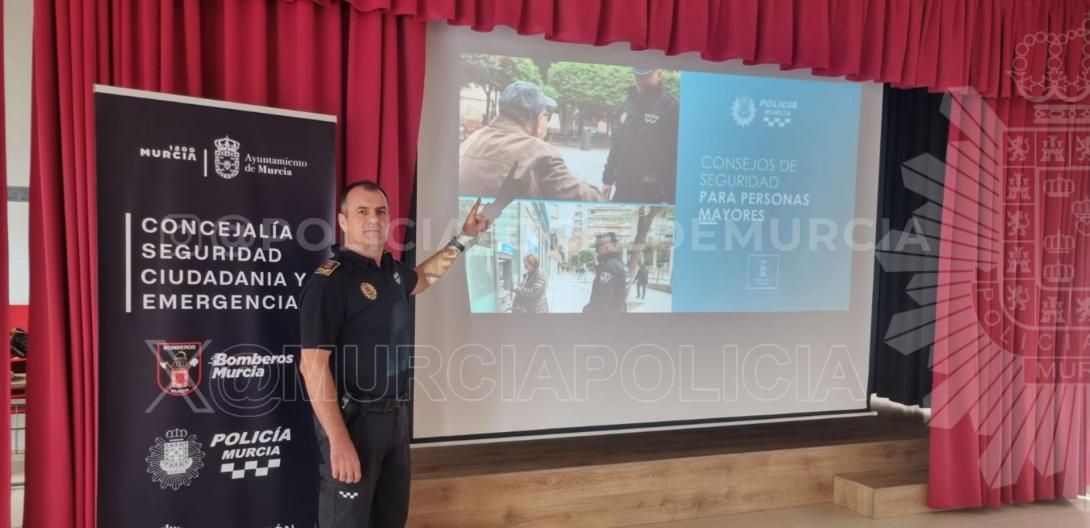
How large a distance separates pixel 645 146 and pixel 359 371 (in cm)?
189

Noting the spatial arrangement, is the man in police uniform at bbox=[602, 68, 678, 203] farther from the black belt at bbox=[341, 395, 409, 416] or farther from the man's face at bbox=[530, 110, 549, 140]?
the black belt at bbox=[341, 395, 409, 416]

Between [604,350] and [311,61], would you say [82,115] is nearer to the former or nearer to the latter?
[311,61]

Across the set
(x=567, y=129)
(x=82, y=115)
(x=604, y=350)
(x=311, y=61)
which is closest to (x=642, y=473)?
(x=604, y=350)

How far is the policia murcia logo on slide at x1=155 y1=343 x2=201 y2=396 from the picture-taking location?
2.28m

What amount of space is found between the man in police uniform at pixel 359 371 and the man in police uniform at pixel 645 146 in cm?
144

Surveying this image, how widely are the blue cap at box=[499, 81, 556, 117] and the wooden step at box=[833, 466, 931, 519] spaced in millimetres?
2549

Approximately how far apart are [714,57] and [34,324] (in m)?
3.02

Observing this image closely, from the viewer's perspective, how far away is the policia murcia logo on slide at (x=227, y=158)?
7.66 feet

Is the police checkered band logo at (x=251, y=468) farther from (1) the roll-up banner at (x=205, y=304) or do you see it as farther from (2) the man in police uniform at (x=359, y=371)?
(2) the man in police uniform at (x=359, y=371)

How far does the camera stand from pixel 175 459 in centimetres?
231

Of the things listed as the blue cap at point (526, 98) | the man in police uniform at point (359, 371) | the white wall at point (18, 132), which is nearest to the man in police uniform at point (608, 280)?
the blue cap at point (526, 98)

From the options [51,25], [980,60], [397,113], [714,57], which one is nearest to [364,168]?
[397,113]

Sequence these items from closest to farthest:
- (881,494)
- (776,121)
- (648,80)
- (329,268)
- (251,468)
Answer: (329,268) → (251,468) → (648,80) → (881,494) → (776,121)

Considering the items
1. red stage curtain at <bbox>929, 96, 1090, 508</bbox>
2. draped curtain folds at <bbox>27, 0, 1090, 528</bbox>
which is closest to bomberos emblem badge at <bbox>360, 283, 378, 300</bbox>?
draped curtain folds at <bbox>27, 0, 1090, 528</bbox>
